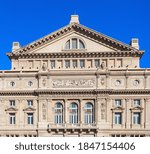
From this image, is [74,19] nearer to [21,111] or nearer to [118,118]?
[21,111]

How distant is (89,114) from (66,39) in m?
15.4

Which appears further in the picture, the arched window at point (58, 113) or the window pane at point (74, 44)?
the window pane at point (74, 44)

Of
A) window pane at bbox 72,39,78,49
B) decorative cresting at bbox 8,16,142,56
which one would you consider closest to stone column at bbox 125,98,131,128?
decorative cresting at bbox 8,16,142,56

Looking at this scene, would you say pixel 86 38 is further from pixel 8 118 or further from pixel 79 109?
pixel 8 118

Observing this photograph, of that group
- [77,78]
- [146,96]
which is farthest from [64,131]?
[146,96]

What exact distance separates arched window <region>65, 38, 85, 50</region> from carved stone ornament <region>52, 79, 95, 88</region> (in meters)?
8.68

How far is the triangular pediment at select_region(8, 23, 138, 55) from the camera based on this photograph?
2938 inches

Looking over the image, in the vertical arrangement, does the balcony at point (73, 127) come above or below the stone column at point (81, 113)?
below

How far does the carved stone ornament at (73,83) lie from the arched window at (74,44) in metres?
8.68

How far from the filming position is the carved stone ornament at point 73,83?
68.3m

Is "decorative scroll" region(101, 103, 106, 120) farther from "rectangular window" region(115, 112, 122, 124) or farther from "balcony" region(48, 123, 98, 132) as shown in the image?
"rectangular window" region(115, 112, 122, 124)

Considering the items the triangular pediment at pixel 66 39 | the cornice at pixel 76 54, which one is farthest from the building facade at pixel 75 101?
the triangular pediment at pixel 66 39

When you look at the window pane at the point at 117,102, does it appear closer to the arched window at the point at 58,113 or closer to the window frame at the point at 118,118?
the window frame at the point at 118,118

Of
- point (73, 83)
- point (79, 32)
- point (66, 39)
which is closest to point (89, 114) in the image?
point (73, 83)
